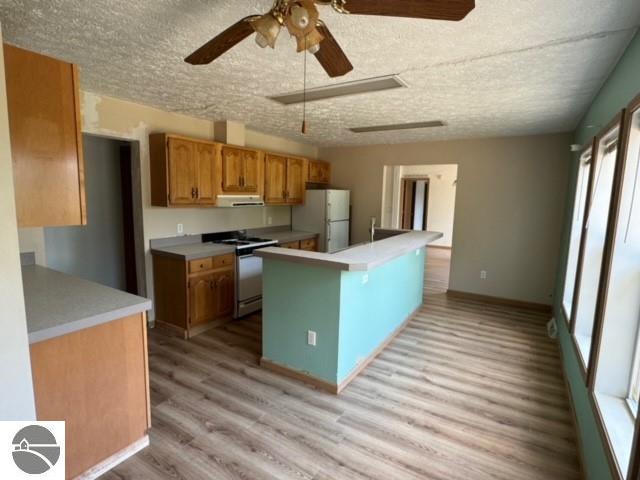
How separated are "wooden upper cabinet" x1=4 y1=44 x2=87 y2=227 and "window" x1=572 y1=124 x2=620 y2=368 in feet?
10.7

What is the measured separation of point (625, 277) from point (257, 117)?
3497 mm

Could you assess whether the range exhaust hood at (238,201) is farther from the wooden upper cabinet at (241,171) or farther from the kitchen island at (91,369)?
the kitchen island at (91,369)

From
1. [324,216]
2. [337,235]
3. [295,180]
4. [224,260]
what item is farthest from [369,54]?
[337,235]

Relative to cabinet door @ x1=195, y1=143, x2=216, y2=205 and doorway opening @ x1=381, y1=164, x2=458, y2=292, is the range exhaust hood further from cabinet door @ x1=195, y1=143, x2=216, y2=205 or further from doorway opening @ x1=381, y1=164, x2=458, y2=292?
doorway opening @ x1=381, y1=164, x2=458, y2=292

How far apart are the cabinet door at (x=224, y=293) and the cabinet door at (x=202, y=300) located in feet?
0.18

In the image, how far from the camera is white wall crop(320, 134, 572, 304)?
14.5 ft

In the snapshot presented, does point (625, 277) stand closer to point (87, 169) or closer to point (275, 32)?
point (275, 32)

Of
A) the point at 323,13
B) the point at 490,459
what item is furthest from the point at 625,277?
the point at 323,13

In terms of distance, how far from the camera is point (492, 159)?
4.75m

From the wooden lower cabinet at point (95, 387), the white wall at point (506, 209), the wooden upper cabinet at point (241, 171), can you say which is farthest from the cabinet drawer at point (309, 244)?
the wooden lower cabinet at point (95, 387)

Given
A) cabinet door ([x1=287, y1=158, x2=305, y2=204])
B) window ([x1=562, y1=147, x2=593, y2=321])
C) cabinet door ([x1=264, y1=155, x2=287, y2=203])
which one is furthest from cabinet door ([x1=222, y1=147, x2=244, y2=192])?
window ([x1=562, y1=147, x2=593, y2=321])

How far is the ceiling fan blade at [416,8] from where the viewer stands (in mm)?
1108

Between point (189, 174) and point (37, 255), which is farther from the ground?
point (189, 174)

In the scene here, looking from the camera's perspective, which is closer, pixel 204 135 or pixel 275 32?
pixel 275 32
